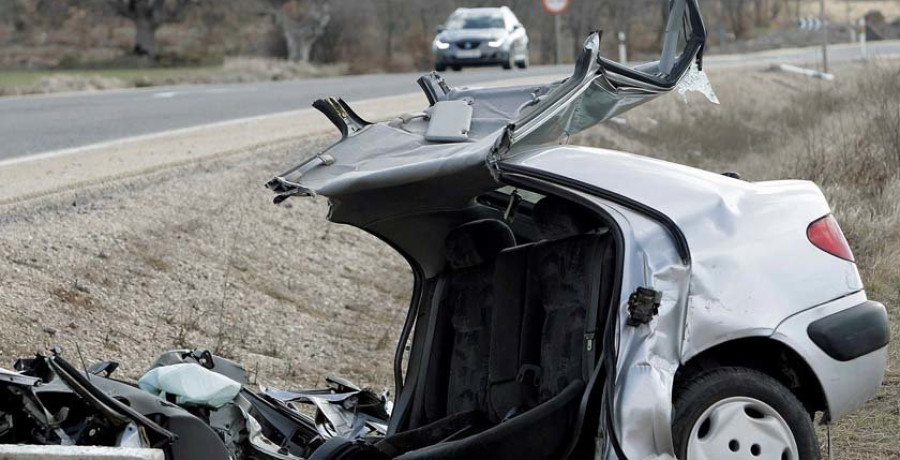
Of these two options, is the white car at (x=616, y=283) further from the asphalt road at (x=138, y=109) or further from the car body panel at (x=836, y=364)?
the asphalt road at (x=138, y=109)

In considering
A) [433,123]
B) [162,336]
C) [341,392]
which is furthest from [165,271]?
[433,123]

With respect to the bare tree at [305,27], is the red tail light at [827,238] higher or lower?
higher

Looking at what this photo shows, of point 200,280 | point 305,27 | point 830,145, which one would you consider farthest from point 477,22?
point 305,27

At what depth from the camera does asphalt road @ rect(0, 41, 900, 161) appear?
14.8 m

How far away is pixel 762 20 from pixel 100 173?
64.6m

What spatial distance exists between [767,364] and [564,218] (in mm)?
863

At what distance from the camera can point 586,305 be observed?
181 inches

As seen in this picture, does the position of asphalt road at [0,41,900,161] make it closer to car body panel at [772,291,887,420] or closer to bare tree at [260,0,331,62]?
car body panel at [772,291,887,420]

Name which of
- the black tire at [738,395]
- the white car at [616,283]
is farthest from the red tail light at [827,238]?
the black tire at [738,395]

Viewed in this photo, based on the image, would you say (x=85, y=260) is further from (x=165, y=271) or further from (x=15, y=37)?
(x=15, y=37)

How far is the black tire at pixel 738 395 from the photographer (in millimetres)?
4176

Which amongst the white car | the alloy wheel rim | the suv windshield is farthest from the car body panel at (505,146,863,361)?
the suv windshield

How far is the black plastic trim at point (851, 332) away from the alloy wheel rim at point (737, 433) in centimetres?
31

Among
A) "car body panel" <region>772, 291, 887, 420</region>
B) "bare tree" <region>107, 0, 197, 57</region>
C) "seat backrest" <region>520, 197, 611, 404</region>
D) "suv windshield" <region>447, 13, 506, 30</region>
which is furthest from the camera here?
"bare tree" <region>107, 0, 197, 57</region>
